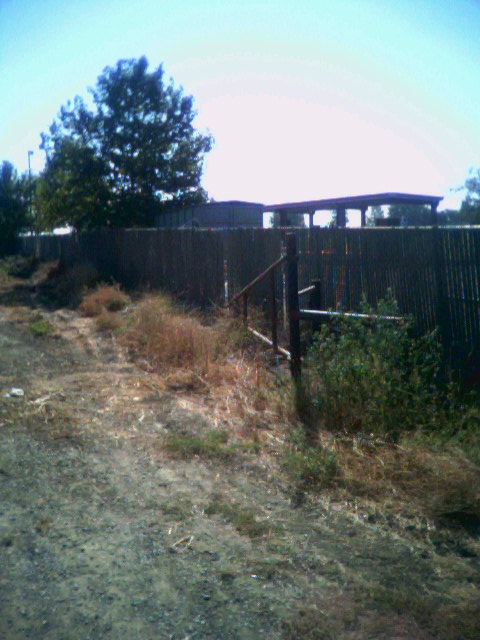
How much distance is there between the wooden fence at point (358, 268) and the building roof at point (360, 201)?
6558 mm

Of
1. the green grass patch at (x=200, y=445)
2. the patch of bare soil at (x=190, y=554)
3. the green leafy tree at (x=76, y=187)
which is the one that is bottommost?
the patch of bare soil at (x=190, y=554)

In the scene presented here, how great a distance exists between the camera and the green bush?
590cm

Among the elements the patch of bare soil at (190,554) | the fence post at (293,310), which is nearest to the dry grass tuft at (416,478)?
the patch of bare soil at (190,554)

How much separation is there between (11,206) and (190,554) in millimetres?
35517

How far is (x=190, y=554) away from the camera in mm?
4109

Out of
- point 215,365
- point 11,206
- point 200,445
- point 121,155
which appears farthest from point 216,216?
point 200,445

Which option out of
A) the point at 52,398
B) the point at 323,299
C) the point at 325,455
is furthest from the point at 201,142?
the point at 325,455

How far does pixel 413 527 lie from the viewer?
14.5 feet

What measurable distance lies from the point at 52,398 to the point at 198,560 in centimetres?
438

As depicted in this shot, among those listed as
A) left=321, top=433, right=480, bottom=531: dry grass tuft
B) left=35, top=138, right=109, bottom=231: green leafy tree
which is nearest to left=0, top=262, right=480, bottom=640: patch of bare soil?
left=321, top=433, right=480, bottom=531: dry grass tuft

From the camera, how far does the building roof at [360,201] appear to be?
20109mm

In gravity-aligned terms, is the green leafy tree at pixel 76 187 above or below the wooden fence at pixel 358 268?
above

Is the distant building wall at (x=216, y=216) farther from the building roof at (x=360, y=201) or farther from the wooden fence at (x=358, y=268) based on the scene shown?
the wooden fence at (x=358, y=268)

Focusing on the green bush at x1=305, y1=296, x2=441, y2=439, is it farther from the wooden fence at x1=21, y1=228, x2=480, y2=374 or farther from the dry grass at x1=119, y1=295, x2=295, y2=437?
the wooden fence at x1=21, y1=228, x2=480, y2=374
